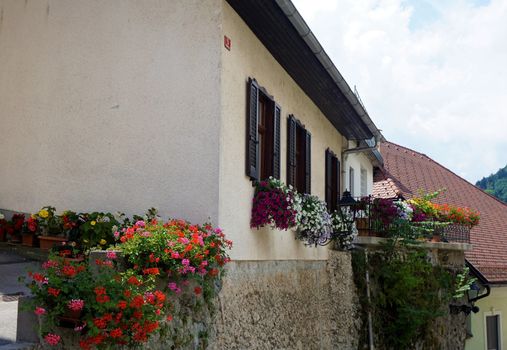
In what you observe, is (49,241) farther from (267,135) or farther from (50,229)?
(267,135)

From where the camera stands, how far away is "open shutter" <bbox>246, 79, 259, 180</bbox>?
23.9 ft

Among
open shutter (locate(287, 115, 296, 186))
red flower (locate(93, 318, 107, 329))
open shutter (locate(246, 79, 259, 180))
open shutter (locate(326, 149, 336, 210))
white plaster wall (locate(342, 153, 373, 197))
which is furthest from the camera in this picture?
white plaster wall (locate(342, 153, 373, 197))

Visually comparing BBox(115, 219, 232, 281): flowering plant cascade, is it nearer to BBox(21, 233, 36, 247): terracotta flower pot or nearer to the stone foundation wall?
the stone foundation wall

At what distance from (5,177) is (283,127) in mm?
3768

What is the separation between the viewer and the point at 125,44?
727 centimetres

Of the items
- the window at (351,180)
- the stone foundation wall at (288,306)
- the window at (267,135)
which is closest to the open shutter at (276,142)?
the window at (267,135)

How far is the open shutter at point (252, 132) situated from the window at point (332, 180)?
174 inches

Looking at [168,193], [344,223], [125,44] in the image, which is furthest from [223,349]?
[344,223]

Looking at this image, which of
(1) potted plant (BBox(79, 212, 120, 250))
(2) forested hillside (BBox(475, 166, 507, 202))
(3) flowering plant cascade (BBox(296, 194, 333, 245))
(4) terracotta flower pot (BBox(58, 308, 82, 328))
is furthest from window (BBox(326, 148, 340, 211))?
(2) forested hillside (BBox(475, 166, 507, 202))

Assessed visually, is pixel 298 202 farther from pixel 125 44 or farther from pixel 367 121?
pixel 367 121

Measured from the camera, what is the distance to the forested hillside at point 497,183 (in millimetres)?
58375

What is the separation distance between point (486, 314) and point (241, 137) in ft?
46.1

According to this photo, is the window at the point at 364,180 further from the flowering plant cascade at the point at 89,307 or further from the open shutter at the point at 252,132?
the flowering plant cascade at the point at 89,307

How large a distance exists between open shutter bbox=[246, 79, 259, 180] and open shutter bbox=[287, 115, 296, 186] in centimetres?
160
